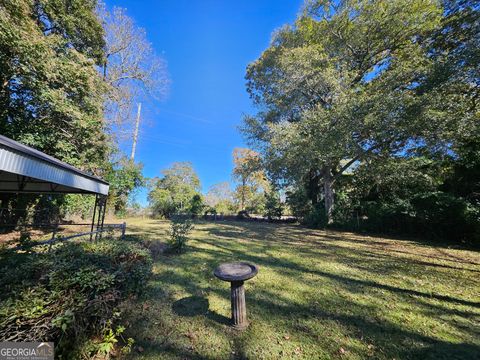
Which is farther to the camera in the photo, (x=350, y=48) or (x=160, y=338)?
(x=350, y=48)

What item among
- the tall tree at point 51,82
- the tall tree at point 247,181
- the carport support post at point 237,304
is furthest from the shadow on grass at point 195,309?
the tall tree at point 247,181

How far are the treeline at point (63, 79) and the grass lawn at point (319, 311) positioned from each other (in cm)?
718

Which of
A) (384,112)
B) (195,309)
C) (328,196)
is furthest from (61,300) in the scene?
(328,196)

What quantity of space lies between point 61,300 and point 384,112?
34.5 feet

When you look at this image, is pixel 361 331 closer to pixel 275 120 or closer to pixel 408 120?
pixel 408 120

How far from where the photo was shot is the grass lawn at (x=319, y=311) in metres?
2.34

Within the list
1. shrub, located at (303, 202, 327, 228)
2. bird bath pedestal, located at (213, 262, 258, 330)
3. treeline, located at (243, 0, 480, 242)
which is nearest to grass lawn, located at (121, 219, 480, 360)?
bird bath pedestal, located at (213, 262, 258, 330)

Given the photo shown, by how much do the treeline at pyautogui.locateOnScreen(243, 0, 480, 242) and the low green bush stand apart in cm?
921

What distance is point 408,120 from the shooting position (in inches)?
309

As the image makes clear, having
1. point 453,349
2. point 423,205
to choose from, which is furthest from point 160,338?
point 423,205

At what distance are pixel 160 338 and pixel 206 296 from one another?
3.76 ft

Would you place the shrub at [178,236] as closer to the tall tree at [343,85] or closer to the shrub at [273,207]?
the tall tree at [343,85]

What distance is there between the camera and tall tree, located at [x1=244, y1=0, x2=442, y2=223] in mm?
8570

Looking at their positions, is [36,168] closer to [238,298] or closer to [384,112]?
[238,298]
